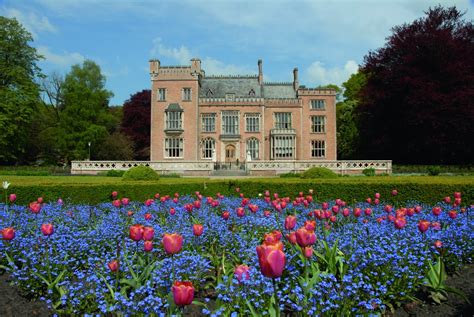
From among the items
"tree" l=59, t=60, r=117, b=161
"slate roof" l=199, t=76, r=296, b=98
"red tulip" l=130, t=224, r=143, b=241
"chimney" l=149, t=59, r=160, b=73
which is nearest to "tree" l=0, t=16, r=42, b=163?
"tree" l=59, t=60, r=117, b=161

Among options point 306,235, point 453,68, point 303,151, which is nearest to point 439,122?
point 453,68

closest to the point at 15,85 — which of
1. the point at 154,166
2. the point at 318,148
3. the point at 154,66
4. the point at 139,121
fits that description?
the point at 154,66

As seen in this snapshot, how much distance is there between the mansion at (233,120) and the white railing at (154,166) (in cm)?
658

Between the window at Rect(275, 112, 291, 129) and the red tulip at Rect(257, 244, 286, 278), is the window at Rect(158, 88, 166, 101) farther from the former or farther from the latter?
the red tulip at Rect(257, 244, 286, 278)

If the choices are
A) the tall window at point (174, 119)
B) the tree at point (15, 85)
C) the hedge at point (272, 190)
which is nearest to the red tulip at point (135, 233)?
the hedge at point (272, 190)

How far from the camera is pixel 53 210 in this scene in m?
8.48

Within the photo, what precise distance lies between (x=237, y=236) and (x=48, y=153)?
39352mm

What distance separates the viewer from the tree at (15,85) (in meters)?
30.2

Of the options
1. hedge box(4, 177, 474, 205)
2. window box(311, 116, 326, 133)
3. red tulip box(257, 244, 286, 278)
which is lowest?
hedge box(4, 177, 474, 205)

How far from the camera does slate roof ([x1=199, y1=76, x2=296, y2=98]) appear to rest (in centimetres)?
4038

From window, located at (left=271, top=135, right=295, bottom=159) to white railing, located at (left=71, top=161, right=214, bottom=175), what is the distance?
10.4 meters

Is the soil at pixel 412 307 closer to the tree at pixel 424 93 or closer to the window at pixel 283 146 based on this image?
the tree at pixel 424 93

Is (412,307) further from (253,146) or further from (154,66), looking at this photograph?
(154,66)

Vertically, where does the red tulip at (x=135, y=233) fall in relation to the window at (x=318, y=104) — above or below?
below
